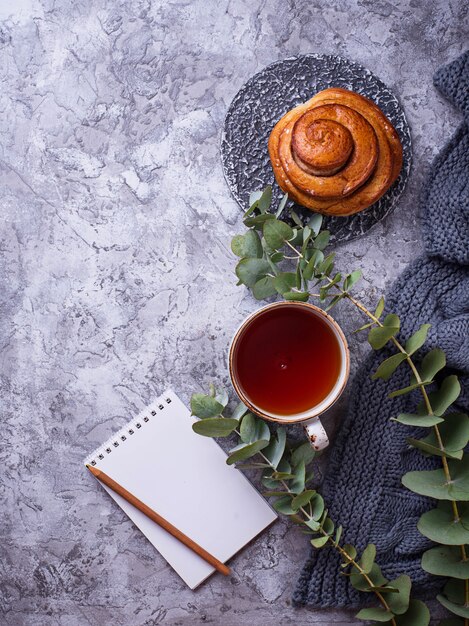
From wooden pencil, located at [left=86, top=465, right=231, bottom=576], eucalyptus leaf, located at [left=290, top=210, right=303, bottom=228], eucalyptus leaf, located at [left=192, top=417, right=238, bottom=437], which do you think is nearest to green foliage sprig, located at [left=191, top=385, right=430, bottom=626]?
eucalyptus leaf, located at [left=192, top=417, right=238, bottom=437]

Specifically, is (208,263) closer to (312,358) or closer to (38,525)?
(312,358)

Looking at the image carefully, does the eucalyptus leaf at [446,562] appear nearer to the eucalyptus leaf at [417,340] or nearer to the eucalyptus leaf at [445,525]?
the eucalyptus leaf at [445,525]

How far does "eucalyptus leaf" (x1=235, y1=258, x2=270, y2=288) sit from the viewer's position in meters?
0.88

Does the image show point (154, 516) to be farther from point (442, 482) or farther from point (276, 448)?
point (442, 482)

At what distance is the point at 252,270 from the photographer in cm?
89

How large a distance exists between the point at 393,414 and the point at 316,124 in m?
0.41

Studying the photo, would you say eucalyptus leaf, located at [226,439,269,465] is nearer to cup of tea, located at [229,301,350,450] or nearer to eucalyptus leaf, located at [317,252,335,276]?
cup of tea, located at [229,301,350,450]

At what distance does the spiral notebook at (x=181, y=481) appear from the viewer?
96cm

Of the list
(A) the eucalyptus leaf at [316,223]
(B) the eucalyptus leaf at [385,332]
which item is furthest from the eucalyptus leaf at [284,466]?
(A) the eucalyptus leaf at [316,223]

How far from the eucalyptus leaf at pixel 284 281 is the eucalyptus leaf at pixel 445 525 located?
36cm

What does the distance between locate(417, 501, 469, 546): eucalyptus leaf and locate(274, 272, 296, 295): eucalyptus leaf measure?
0.36 meters

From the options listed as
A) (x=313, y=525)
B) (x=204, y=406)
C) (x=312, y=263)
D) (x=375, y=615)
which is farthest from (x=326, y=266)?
(x=375, y=615)

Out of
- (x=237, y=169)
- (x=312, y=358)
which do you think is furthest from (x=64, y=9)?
(x=312, y=358)

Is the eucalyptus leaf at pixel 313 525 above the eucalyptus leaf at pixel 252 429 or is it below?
below
